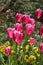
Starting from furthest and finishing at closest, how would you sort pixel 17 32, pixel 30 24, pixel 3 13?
pixel 3 13 → pixel 30 24 → pixel 17 32

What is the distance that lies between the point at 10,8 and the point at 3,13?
0.33 metres

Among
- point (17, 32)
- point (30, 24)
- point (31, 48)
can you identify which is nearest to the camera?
point (17, 32)

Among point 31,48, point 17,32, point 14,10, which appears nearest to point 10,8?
point 14,10

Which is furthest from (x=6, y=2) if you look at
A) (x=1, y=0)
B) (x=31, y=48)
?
(x=31, y=48)

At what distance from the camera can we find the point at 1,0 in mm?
7156

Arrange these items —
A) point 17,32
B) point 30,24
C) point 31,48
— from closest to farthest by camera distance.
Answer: point 17,32 < point 30,24 < point 31,48

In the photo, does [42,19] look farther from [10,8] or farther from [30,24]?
[30,24]

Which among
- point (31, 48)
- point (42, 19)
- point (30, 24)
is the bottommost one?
point (42, 19)

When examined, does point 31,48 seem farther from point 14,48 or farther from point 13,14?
point 13,14

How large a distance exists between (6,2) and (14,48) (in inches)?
135

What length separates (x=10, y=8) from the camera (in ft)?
22.9

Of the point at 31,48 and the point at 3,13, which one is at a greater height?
the point at 31,48

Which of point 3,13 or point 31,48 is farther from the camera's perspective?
point 3,13

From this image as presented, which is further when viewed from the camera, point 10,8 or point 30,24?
point 10,8
